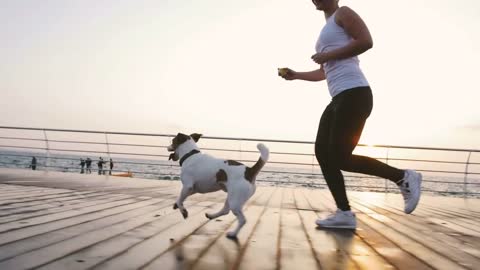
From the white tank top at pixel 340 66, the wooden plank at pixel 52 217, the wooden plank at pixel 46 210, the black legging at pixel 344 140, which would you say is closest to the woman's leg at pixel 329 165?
the black legging at pixel 344 140

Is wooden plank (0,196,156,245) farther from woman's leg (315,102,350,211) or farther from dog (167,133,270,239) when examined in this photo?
woman's leg (315,102,350,211)

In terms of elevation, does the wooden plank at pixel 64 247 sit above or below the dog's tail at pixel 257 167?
below

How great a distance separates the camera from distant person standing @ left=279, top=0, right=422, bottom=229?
8.66 feet

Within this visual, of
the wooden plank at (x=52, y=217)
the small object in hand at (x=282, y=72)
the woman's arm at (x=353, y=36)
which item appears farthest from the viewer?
the small object in hand at (x=282, y=72)

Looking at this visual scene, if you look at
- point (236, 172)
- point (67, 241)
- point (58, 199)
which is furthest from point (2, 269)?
point (58, 199)

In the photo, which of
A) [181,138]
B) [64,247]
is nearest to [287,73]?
[181,138]

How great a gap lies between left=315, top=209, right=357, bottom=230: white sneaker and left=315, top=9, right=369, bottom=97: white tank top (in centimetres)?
79

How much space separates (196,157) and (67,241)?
914 millimetres

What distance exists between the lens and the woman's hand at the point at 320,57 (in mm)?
2686

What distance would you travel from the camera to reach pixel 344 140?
271 cm

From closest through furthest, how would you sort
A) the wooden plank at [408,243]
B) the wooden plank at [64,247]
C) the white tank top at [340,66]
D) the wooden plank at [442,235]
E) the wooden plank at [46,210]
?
the wooden plank at [64,247] → the wooden plank at [408,243] → the wooden plank at [442,235] → the wooden plank at [46,210] → the white tank top at [340,66]

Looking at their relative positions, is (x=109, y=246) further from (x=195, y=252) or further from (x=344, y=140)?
(x=344, y=140)

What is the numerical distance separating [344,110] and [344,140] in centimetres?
19

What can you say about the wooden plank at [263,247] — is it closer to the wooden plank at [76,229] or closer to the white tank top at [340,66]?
the wooden plank at [76,229]
